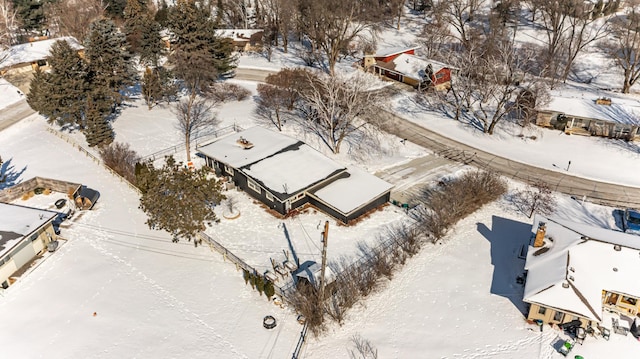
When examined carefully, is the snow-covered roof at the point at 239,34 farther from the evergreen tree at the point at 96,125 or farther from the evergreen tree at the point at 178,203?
the evergreen tree at the point at 178,203

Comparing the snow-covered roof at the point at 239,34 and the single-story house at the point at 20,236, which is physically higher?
the snow-covered roof at the point at 239,34

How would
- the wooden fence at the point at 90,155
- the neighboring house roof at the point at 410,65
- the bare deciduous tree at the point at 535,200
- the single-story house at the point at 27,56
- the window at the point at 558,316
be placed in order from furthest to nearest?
the single-story house at the point at 27,56
the neighboring house roof at the point at 410,65
the wooden fence at the point at 90,155
the bare deciduous tree at the point at 535,200
the window at the point at 558,316

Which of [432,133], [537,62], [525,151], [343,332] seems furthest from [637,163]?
[343,332]

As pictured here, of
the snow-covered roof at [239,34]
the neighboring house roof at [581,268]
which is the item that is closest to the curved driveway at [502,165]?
the neighboring house roof at [581,268]

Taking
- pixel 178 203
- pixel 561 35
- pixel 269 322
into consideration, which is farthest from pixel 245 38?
pixel 269 322

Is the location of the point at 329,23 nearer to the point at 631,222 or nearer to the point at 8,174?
the point at 8,174

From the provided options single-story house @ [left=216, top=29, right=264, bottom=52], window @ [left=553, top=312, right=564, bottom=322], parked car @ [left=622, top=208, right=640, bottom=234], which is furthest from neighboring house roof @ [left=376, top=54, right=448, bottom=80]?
window @ [left=553, top=312, right=564, bottom=322]
